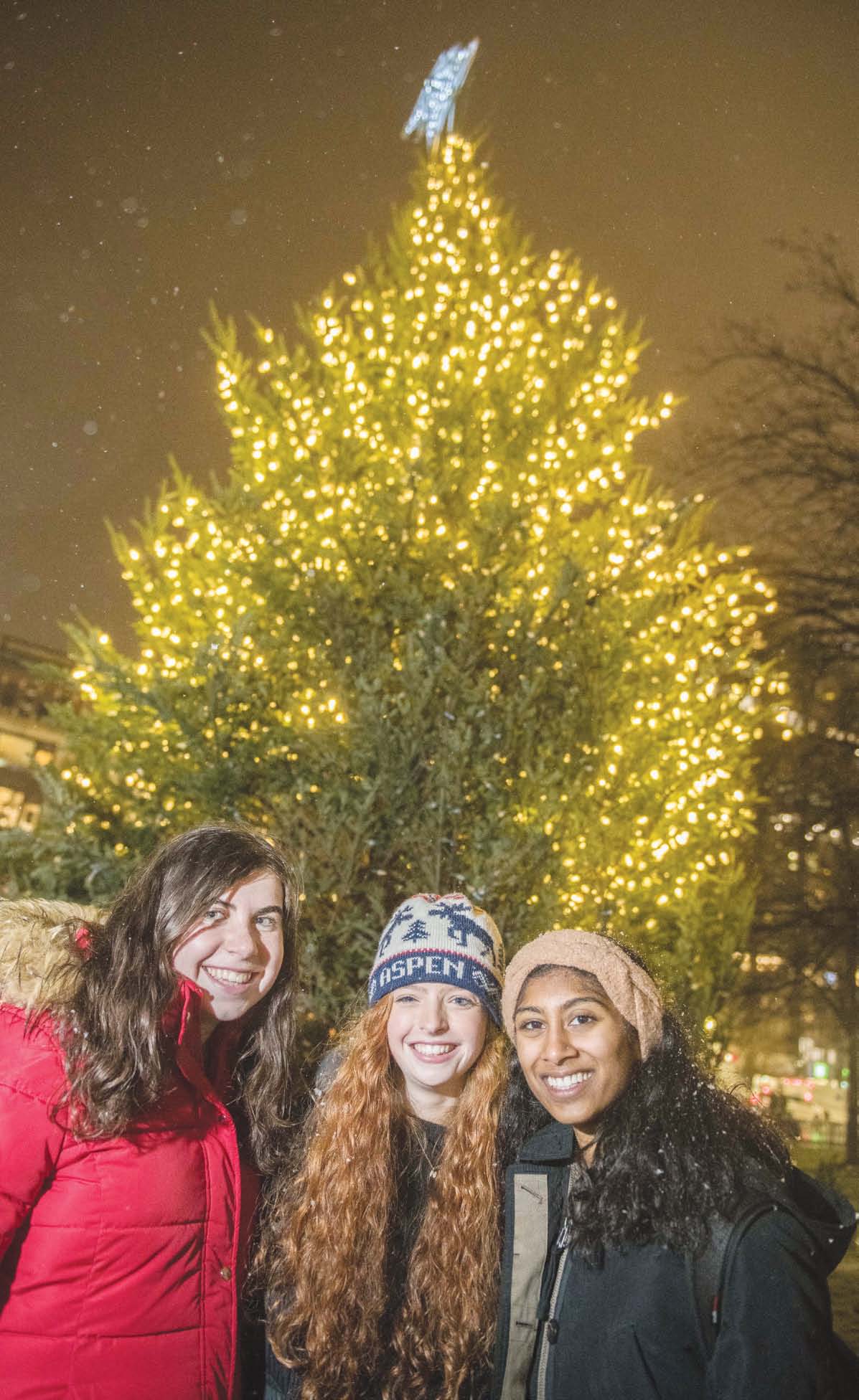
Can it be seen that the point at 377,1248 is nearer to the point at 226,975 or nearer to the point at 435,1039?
the point at 435,1039

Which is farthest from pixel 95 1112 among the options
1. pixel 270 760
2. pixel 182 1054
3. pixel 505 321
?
pixel 505 321

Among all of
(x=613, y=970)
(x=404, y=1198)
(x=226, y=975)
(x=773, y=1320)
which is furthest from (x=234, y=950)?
(x=773, y=1320)

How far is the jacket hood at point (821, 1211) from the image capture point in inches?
65.1

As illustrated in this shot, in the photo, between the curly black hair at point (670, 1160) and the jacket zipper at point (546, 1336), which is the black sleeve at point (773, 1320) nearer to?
the curly black hair at point (670, 1160)

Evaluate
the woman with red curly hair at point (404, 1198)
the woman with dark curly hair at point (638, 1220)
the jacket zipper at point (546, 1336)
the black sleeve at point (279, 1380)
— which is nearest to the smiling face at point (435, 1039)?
the woman with red curly hair at point (404, 1198)

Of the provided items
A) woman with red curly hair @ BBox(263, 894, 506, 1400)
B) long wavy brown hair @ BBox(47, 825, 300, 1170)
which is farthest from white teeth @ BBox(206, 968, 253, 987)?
woman with red curly hair @ BBox(263, 894, 506, 1400)

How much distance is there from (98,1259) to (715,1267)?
52.7 inches

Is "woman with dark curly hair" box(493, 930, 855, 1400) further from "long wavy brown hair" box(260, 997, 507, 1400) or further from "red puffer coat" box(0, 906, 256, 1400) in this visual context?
"red puffer coat" box(0, 906, 256, 1400)

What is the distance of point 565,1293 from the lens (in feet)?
6.32

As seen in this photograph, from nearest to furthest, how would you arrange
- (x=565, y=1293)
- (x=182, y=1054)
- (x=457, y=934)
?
(x=565, y=1293) < (x=182, y=1054) < (x=457, y=934)

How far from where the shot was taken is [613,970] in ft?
6.84

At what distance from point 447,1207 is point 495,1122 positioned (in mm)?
255

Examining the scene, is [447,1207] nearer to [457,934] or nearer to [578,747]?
[457,934]

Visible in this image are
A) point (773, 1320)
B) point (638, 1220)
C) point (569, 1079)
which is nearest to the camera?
point (773, 1320)
